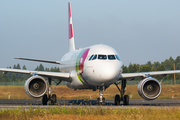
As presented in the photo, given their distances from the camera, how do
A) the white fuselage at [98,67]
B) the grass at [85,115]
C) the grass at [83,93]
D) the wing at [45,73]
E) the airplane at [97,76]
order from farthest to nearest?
1. the grass at [83,93]
2. the wing at [45,73]
3. the airplane at [97,76]
4. the white fuselage at [98,67]
5. the grass at [85,115]

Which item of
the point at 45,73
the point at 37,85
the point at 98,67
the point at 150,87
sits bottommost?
the point at 150,87

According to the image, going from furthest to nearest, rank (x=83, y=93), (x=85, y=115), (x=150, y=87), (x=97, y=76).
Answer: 1. (x=83, y=93)
2. (x=150, y=87)
3. (x=97, y=76)
4. (x=85, y=115)

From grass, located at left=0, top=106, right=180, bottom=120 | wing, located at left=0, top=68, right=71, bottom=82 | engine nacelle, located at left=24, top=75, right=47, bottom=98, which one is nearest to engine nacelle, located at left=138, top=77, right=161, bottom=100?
wing, located at left=0, top=68, right=71, bottom=82

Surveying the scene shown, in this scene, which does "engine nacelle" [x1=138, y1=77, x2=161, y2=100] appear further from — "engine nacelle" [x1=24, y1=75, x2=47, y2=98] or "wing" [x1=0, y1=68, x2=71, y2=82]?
"engine nacelle" [x1=24, y1=75, x2=47, y2=98]

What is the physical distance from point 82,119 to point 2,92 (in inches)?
1372

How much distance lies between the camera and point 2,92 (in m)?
43.6

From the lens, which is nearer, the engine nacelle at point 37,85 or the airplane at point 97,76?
the airplane at point 97,76

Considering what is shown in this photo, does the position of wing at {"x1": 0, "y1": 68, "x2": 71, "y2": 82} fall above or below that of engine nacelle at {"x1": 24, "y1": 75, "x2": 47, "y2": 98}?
above

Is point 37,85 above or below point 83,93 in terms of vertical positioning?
above

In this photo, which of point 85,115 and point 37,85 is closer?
point 85,115

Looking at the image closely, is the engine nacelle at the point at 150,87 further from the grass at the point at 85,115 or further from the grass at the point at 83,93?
the grass at the point at 83,93

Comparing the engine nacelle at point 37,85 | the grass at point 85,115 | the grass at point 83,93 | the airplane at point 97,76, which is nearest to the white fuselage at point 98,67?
the airplane at point 97,76

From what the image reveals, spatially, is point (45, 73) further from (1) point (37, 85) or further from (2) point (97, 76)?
(2) point (97, 76)

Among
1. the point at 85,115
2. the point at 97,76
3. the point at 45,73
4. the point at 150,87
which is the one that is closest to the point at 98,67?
the point at 97,76
